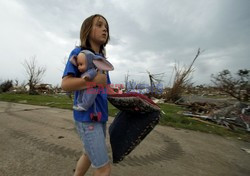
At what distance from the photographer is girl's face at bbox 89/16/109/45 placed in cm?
142

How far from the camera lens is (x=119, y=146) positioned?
1.49 m

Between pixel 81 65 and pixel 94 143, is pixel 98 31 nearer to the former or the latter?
pixel 81 65

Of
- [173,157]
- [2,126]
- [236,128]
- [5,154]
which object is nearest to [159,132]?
[173,157]

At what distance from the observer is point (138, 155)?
2.67 meters

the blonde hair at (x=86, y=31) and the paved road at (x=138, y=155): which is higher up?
the blonde hair at (x=86, y=31)

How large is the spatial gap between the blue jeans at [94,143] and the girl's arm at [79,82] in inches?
11.0

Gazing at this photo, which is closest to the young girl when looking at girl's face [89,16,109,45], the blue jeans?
the blue jeans

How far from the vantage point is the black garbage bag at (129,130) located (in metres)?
1.41

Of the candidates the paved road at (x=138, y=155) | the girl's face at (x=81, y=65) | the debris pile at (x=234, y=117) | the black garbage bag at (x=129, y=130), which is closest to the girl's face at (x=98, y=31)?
the girl's face at (x=81, y=65)

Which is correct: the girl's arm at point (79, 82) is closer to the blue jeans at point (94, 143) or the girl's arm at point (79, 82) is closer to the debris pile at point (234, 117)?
the blue jeans at point (94, 143)

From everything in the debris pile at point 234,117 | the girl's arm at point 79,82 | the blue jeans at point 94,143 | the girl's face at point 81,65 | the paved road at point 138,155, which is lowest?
the paved road at point 138,155

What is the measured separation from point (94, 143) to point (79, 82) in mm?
452

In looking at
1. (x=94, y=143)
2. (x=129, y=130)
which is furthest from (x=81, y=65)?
(x=129, y=130)

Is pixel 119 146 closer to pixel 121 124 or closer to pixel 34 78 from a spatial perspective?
pixel 121 124
